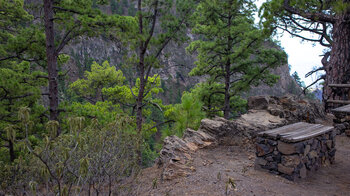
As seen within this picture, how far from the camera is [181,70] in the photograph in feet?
281

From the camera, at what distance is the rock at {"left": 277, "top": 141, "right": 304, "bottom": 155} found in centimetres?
372

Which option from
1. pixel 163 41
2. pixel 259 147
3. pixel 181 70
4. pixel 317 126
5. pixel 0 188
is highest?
pixel 181 70

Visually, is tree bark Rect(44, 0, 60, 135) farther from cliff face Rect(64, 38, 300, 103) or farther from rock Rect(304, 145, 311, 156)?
cliff face Rect(64, 38, 300, 103)

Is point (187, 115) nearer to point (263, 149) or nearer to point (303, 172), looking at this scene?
point (263, 149)

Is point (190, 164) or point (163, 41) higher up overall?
point (163, 41)

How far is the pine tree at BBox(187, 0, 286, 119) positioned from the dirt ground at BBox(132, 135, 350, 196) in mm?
6570

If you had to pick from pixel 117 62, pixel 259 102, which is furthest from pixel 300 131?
pixel 117 62

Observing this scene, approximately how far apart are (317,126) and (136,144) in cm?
384

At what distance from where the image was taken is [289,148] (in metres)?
3.76

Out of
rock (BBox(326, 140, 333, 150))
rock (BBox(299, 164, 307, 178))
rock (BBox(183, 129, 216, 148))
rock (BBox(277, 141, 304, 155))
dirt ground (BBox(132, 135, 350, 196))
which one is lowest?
dirt ground (BBox(132, 135, 350, 196))

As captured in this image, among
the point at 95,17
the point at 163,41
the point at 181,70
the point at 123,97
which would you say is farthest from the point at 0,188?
the point at 181,70

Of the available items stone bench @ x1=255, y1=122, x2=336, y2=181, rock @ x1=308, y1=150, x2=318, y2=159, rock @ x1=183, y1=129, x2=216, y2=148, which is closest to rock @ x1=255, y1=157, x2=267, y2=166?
stone bench @ x1=255, y1=122, x2=336, y2=181

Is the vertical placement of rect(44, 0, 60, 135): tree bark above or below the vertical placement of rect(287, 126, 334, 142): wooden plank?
above

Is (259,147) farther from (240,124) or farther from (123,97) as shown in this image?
(123,97)
